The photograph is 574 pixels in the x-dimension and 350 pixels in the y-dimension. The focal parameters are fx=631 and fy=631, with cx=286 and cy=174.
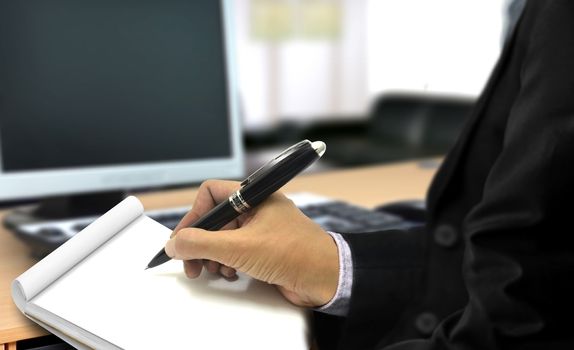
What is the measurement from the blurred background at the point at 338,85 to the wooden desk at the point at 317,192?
1700 mm

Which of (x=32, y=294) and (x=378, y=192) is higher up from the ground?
(x=32, y=294)

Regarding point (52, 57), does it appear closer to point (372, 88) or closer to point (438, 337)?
point (438, 337)

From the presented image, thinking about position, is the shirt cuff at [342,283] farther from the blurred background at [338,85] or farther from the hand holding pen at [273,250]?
the blurred background at [338,85]

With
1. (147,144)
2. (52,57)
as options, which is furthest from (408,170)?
(52,57)

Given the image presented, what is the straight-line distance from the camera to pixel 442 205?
0.56m

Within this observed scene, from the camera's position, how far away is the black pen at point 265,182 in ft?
1.69

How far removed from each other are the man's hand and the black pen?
0.01m

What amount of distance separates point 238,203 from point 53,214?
47cm

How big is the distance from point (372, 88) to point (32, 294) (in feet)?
16.3

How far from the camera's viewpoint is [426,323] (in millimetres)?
546

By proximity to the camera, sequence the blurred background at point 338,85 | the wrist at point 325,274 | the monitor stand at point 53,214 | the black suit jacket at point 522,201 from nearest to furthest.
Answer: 1. the black suit jacket at point 522,201
2. the wrist at point 325,274
3. the monitor stand at point 53,214
4. the blurred background at point 338,85

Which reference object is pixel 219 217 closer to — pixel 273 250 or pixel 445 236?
pixel 273 250

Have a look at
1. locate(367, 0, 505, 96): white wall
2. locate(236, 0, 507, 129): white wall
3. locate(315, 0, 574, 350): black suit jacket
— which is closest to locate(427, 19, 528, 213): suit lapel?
locate(315, 0, 574, 350): black suit jacket

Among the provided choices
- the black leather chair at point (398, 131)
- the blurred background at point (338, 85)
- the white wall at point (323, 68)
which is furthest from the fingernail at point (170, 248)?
the white wall at point (323, 68)
